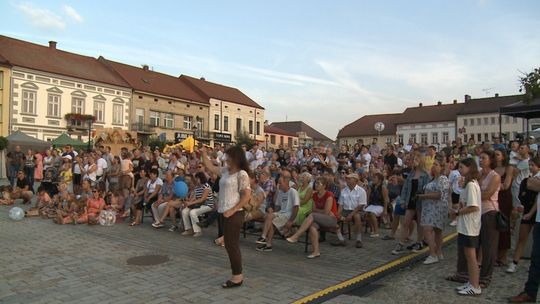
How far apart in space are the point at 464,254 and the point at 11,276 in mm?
6177

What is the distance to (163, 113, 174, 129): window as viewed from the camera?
48.6 meters

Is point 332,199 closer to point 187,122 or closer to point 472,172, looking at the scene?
point 472,172

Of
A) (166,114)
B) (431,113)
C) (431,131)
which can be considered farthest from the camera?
(431,113)

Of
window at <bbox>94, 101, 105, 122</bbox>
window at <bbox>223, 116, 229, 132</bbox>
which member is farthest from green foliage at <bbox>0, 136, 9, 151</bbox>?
window at <bbox>223, 116, 229, 132</bbox>

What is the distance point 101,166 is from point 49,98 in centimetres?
2730

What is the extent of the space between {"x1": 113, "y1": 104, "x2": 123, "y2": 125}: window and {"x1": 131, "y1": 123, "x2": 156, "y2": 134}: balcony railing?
1552 millimetres

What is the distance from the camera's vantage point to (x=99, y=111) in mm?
41281

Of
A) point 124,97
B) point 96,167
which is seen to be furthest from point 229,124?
point 96,167

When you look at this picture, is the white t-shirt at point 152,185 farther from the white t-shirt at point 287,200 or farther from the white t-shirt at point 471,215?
the white t-shirt at point 471,215

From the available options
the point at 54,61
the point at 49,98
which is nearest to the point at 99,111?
the point at 49,98

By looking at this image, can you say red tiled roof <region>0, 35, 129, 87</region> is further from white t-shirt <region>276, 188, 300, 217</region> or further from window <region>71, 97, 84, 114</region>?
white t-shirt <region>276, 188, 300, 217</region>

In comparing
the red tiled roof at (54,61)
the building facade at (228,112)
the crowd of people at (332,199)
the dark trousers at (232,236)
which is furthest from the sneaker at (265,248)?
the building facade at (228,112)

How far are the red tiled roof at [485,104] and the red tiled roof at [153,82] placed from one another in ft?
145

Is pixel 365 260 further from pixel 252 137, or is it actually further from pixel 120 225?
pixel 252 137
